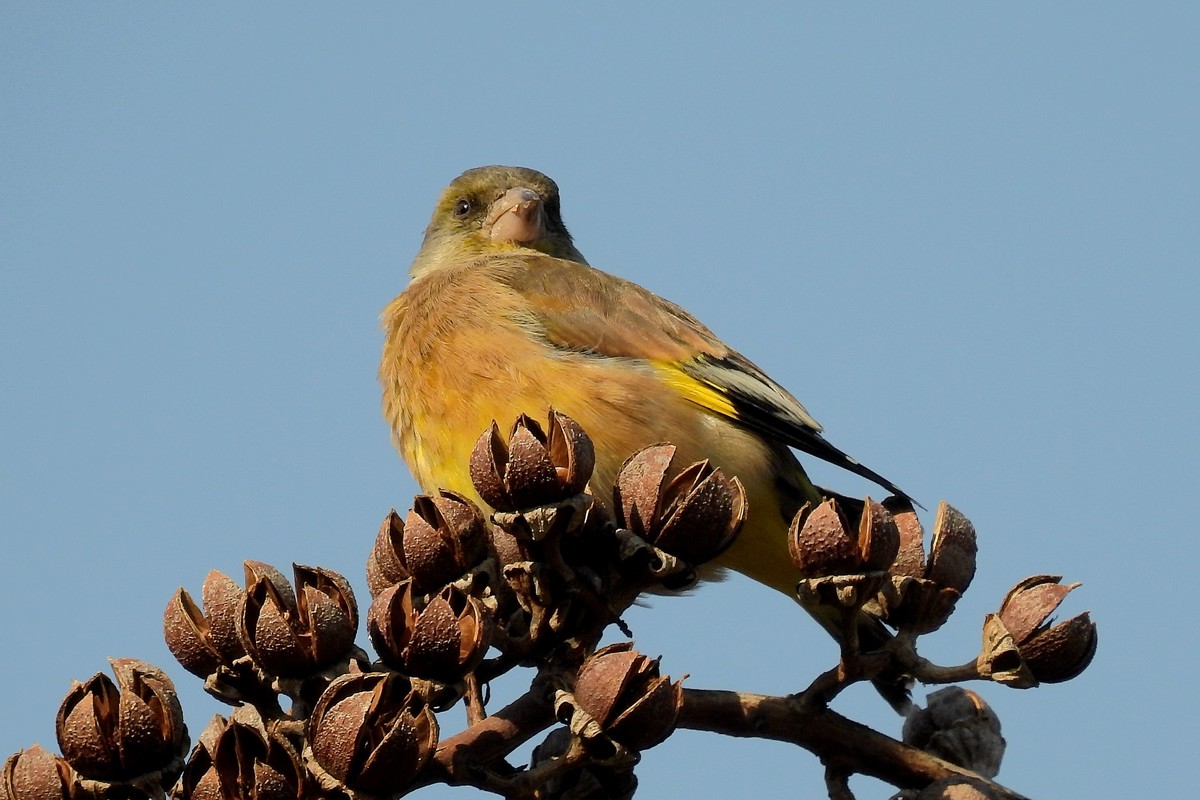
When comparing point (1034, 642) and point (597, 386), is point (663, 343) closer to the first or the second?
point (597, 386)

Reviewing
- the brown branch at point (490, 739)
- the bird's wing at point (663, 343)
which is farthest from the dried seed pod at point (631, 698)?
the bird's wing at point (663, 343)

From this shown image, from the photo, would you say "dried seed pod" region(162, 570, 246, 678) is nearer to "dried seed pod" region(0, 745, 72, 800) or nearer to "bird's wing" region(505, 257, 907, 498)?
"dried seed pod" region(0, 745, 72, 800)

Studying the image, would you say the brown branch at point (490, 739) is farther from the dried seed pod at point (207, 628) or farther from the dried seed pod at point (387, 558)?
the dried seed pod at point (207, 628)

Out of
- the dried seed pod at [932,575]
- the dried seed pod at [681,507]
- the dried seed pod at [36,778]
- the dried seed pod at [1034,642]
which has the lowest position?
the dried seed pod at [36,778]

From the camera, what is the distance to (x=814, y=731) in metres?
2.95

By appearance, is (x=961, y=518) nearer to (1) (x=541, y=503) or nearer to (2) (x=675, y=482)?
(2) (x=675, y=482)

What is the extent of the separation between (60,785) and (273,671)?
15.7 inches

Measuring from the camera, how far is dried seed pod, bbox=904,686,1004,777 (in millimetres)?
3178

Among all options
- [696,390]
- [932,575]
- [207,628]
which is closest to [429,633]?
[207,628]

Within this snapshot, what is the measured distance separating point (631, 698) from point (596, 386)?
2622 mm

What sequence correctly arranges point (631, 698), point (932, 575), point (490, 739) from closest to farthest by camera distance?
point (631, 698) < point (490, 739) < point (932, 575)

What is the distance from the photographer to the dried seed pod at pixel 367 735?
2422 millimetres

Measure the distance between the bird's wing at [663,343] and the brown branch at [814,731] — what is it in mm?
2069

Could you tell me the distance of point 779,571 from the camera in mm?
5211
